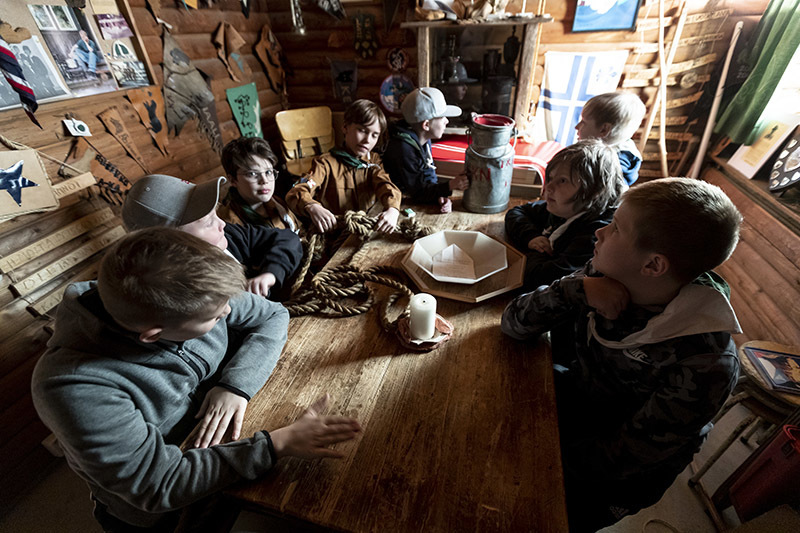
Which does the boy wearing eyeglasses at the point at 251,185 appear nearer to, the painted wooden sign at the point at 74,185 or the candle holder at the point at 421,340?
the painted wooden sign at the point at 74,185

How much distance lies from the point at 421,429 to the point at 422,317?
0.32 m

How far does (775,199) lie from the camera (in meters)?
2.38

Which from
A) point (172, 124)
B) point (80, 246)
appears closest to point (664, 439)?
point (80, 246)

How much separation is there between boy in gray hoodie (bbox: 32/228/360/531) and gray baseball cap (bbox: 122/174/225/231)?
342 millimetres

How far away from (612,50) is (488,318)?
135 inches

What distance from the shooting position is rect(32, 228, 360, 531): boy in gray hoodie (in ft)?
2.52

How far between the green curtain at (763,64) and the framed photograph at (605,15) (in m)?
0.93

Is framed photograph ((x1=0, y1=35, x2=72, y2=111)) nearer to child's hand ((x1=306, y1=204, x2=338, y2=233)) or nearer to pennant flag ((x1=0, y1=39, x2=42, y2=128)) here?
pennant flag ((x1=0, y1=39, x2=42, y2=128))

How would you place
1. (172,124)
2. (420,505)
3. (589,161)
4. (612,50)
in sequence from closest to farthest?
(420,505), (589,161), (172,124), (612,50)

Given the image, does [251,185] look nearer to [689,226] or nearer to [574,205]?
[574,205]

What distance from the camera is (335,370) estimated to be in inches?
42.4

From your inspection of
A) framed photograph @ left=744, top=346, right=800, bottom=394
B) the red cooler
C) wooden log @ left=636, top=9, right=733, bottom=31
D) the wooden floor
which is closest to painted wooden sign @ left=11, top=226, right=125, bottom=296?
the wooden floor

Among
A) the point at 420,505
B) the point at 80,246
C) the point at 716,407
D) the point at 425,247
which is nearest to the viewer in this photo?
the point at 420,505

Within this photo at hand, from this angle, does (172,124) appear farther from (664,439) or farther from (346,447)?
(664,439)
